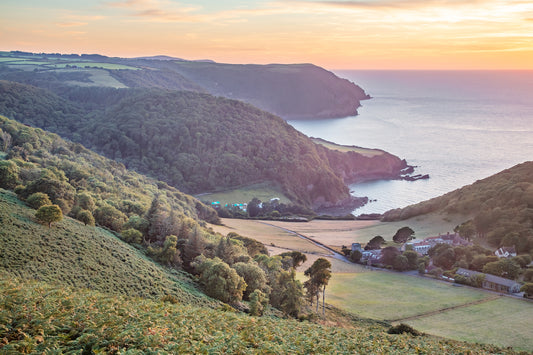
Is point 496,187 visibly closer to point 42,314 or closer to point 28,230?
point 28,230

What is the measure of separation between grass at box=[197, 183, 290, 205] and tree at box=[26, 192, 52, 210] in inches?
2577

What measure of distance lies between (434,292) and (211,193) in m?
68.4

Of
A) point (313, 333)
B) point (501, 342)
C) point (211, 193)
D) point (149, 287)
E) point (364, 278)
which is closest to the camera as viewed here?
point (313, 333)

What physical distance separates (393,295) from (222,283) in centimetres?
1795

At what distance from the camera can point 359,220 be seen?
7912 centimetres

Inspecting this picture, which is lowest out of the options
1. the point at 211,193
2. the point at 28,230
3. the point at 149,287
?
the point at 211,193

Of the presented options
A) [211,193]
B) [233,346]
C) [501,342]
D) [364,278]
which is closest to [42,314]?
[233,346]

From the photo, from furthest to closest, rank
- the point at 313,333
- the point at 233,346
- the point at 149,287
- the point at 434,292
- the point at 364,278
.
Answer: the point at 364,278
the point at 434,292
the point at 149,287
the point at 313,333
the point at 233,346

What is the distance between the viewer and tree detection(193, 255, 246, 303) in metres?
25.0

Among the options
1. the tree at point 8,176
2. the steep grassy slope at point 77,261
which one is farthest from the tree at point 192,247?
the tree at point 8,176

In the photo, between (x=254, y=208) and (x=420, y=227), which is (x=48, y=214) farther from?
(x=254, y=208)

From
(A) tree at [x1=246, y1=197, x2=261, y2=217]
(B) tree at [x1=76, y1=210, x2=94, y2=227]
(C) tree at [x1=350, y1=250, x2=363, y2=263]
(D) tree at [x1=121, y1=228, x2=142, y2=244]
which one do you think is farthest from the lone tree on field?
(A) tree at [x1=246, y1=197, x2=261, y2=217]

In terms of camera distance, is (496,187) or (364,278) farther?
(496,187)

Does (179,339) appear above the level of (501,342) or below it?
above
